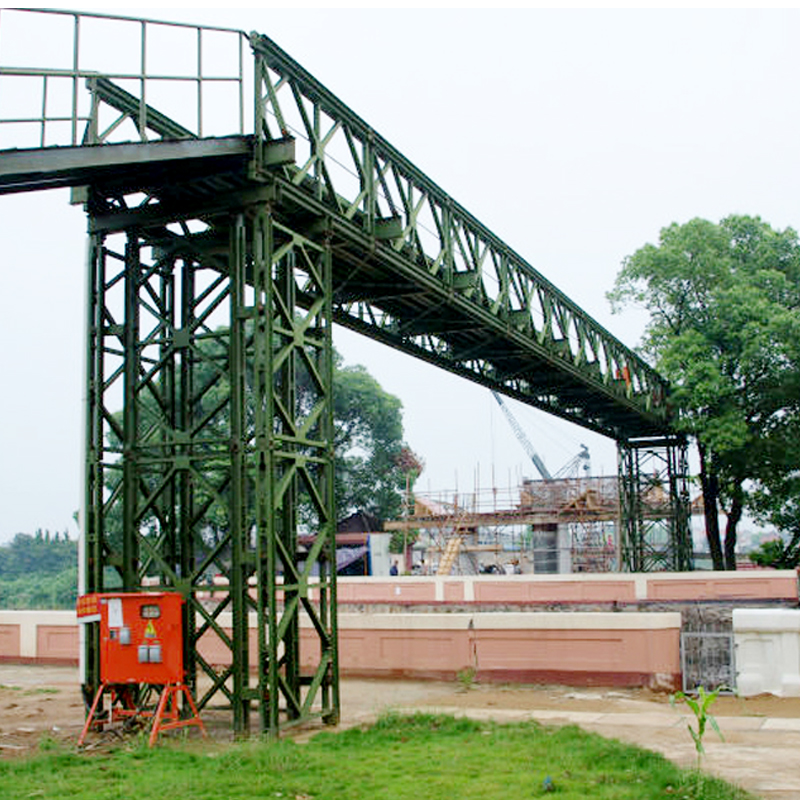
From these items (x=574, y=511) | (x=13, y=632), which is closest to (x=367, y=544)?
(x=574, y=511)

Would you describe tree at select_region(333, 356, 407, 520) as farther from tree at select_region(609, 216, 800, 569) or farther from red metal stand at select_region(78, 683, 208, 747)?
red metal stand at select_region(78, 683, 208, 747)

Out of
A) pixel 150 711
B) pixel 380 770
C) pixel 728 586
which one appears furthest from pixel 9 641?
pixel 728 586

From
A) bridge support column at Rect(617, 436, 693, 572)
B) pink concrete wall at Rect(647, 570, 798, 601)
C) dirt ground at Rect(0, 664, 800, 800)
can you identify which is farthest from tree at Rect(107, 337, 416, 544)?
dirt ground at Rect(0, 664, 800, 800)

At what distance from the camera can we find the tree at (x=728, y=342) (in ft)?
112

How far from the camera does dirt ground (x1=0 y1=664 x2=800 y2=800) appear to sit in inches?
379

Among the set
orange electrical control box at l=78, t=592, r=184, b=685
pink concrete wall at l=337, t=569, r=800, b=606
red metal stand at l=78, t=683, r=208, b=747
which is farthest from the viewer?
pink concrete wall at l=337, t=569, r=800, b=606

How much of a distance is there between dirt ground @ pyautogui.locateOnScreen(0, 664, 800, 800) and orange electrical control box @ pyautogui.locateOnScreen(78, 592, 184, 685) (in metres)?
1.01

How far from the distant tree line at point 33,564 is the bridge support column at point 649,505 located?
4721 centimetres

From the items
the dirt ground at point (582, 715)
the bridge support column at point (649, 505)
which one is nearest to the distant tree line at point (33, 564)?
the bridge support column at point (649, 505)

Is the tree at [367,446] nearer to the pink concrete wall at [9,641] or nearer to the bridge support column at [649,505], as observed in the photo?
the bridge support column at [649,505]

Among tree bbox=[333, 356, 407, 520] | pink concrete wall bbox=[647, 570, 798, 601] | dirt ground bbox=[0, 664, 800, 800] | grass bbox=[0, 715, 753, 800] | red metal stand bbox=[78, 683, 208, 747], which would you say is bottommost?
dirt ground bbox=[0, 664, 800, 800]

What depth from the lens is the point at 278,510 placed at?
12859 millimetres

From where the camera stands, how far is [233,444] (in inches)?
468

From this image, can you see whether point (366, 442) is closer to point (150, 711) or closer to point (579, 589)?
point (579, 589)
